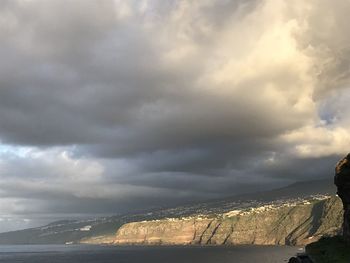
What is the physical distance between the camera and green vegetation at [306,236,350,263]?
100875 mm

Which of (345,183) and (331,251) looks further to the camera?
(345,183)

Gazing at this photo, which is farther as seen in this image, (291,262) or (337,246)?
(337,246)

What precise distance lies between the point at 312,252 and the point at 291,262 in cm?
1472

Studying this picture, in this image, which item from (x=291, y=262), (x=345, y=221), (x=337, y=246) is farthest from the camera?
(x=345, y=221)

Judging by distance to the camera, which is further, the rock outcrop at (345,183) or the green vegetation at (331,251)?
the rock outcrop at (345,183)

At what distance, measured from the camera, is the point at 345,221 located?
129 m

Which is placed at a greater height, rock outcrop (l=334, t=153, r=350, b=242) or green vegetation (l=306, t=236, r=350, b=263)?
rock outcrop (l=334, t=153, r=350, b=242)

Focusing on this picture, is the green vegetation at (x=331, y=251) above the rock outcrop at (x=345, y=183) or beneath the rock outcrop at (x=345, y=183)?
beneath

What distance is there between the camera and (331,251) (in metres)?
113

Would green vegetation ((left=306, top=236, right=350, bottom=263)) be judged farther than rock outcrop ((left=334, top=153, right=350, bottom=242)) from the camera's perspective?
No

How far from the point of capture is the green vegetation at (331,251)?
10088cm

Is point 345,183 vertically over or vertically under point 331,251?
over

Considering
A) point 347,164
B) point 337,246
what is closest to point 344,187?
point 347,164

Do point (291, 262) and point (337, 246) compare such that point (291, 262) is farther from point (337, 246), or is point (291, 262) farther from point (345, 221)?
point (345, 221)
